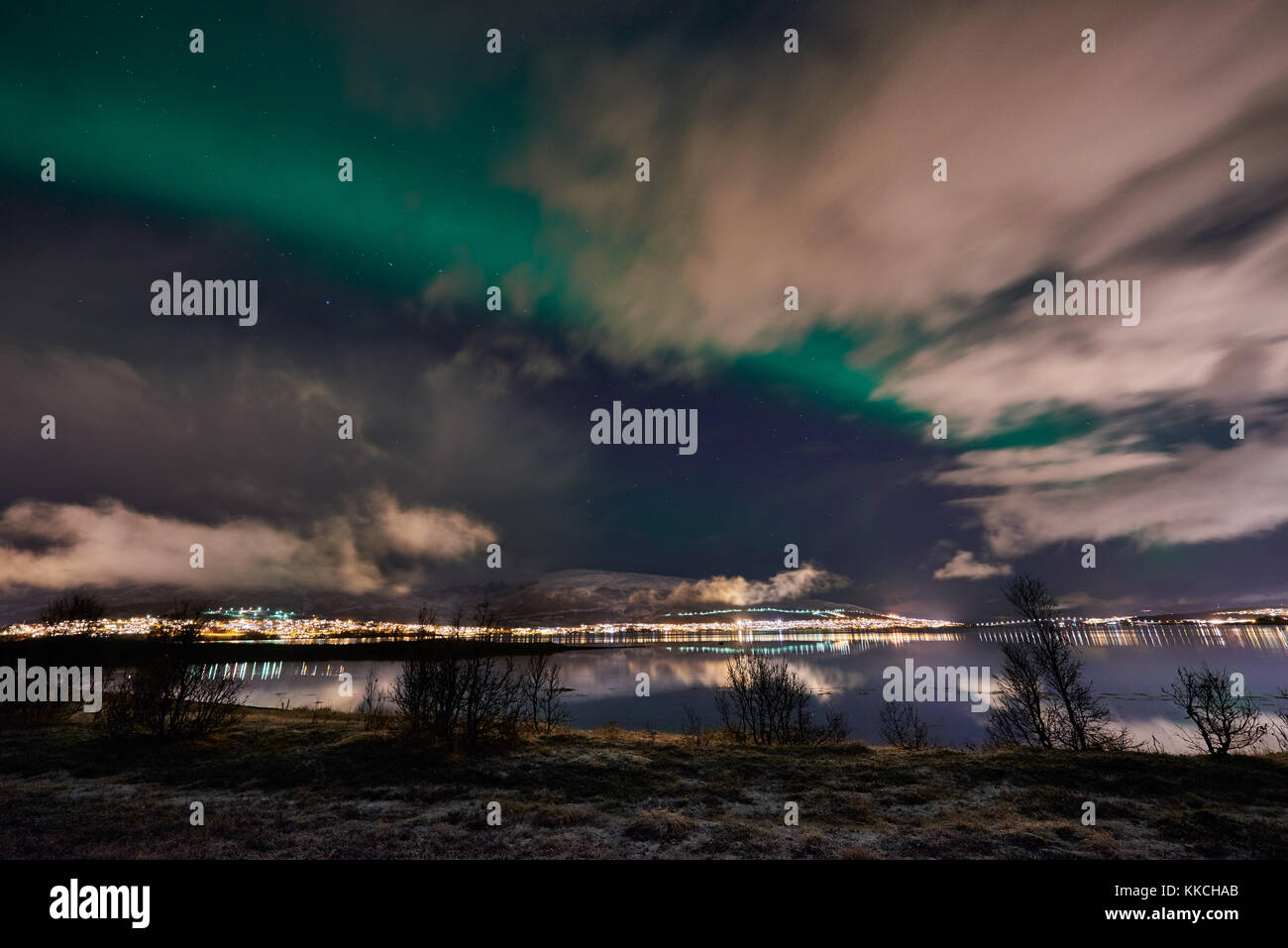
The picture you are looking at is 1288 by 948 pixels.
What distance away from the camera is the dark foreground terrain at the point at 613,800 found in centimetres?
1073

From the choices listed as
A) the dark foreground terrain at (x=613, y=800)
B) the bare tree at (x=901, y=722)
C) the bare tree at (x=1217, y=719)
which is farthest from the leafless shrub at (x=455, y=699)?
the bare tree at (x=901, y=722)

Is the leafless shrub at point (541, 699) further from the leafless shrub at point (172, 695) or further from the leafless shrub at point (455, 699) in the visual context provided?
the leafless shrub at point (172, 695)

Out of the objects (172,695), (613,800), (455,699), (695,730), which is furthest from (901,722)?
(172,695)

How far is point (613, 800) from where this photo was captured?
47.0 feet

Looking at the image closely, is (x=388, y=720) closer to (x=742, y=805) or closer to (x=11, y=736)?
(x=11, y=736)

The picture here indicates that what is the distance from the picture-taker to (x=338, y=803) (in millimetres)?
13656

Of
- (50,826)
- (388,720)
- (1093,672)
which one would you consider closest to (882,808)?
(50,826)

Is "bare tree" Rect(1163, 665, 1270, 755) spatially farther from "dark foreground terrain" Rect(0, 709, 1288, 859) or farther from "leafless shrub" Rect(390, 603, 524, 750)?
"leafless shrub" Rect(390, 603, 524, 750)

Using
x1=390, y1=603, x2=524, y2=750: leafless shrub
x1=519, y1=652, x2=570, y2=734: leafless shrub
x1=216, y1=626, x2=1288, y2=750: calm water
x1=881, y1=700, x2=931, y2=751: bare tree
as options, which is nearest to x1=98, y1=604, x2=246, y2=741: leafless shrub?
x1=390, y1=603, x2=524, y2=750: leafless shrub

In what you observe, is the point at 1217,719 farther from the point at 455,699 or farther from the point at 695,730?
the point at 455,699
